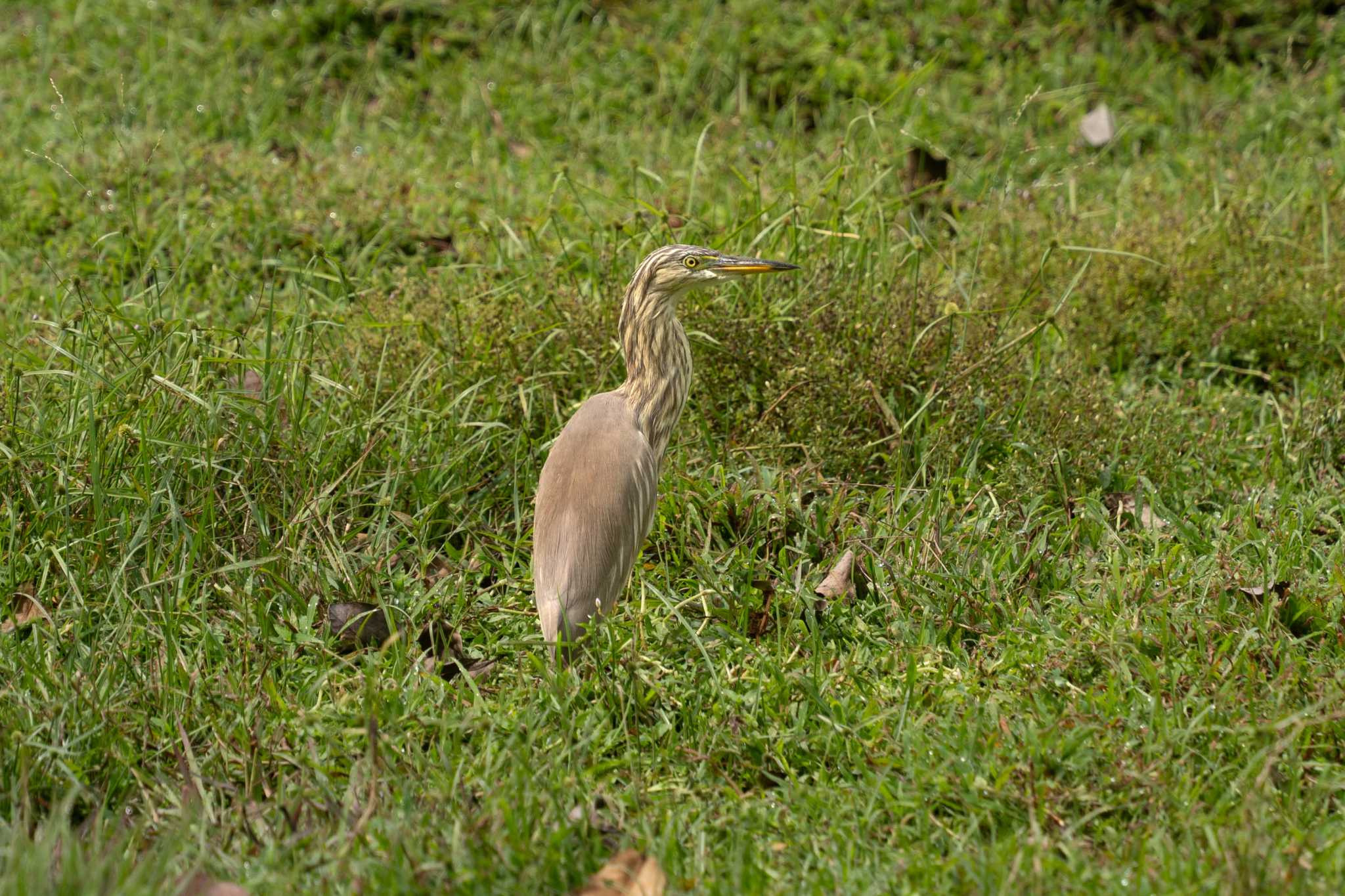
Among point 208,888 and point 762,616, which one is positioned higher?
point 208,888

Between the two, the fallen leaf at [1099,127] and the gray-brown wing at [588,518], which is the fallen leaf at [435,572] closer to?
the gray-brown wing at [588,518]

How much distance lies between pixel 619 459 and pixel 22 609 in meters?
1.81

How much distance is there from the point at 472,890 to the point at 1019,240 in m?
4.24

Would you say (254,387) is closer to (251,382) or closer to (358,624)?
(251,382)

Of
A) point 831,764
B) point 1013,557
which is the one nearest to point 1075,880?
point 831,764

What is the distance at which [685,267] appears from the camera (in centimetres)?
434

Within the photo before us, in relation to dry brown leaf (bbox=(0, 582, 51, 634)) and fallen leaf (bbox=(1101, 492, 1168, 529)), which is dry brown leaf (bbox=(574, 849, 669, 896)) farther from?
fallen leaf (bbox=(1101, 492, 1168, 529))

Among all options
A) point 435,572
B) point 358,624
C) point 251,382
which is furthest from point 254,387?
point 358,624

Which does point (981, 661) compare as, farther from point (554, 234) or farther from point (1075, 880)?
point (554, 234)

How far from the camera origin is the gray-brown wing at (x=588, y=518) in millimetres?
3818

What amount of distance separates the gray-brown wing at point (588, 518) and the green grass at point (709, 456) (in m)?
0.15

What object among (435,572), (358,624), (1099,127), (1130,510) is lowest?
(1130,510)

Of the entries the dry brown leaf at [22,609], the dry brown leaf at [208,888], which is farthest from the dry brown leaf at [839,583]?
the dry brown leaf at [22,609]

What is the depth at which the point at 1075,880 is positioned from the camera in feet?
9.79
